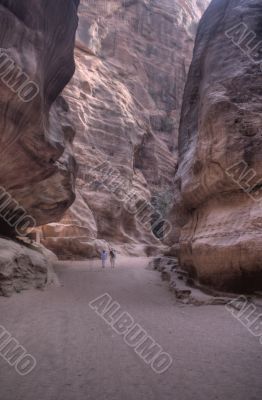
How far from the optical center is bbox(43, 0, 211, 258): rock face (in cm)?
2792

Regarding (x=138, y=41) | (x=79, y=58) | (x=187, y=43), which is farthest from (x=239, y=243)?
(x=187, y=43)

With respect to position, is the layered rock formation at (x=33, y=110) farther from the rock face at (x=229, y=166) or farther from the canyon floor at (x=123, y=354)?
the rock face at (x=229, y=166)

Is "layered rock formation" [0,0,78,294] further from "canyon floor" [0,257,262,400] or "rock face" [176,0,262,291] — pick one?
"rock face" [176,0,262,291]

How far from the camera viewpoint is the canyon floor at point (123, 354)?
3.54 meters

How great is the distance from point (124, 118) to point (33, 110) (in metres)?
26.4

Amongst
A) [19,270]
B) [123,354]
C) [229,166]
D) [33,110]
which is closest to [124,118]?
[33,110]

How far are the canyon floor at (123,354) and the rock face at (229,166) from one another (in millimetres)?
1332

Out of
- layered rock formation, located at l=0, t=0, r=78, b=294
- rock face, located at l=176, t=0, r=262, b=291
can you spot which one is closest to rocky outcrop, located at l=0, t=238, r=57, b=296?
layered rock formation, located at l=0, t=0, r=78, b=294

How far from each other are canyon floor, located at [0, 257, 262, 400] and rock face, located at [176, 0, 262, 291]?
133cm

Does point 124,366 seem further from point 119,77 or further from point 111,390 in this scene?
point 119,77

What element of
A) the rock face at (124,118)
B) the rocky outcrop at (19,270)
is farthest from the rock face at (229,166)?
the rock face at (124,118)

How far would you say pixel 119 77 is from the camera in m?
42.1

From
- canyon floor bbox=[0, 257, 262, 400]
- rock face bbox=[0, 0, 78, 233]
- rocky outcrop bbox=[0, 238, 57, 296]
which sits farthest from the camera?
rock face bbox=[0, 0, 78, 233]

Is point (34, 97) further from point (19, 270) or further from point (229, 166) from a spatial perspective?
point (229, 166)
